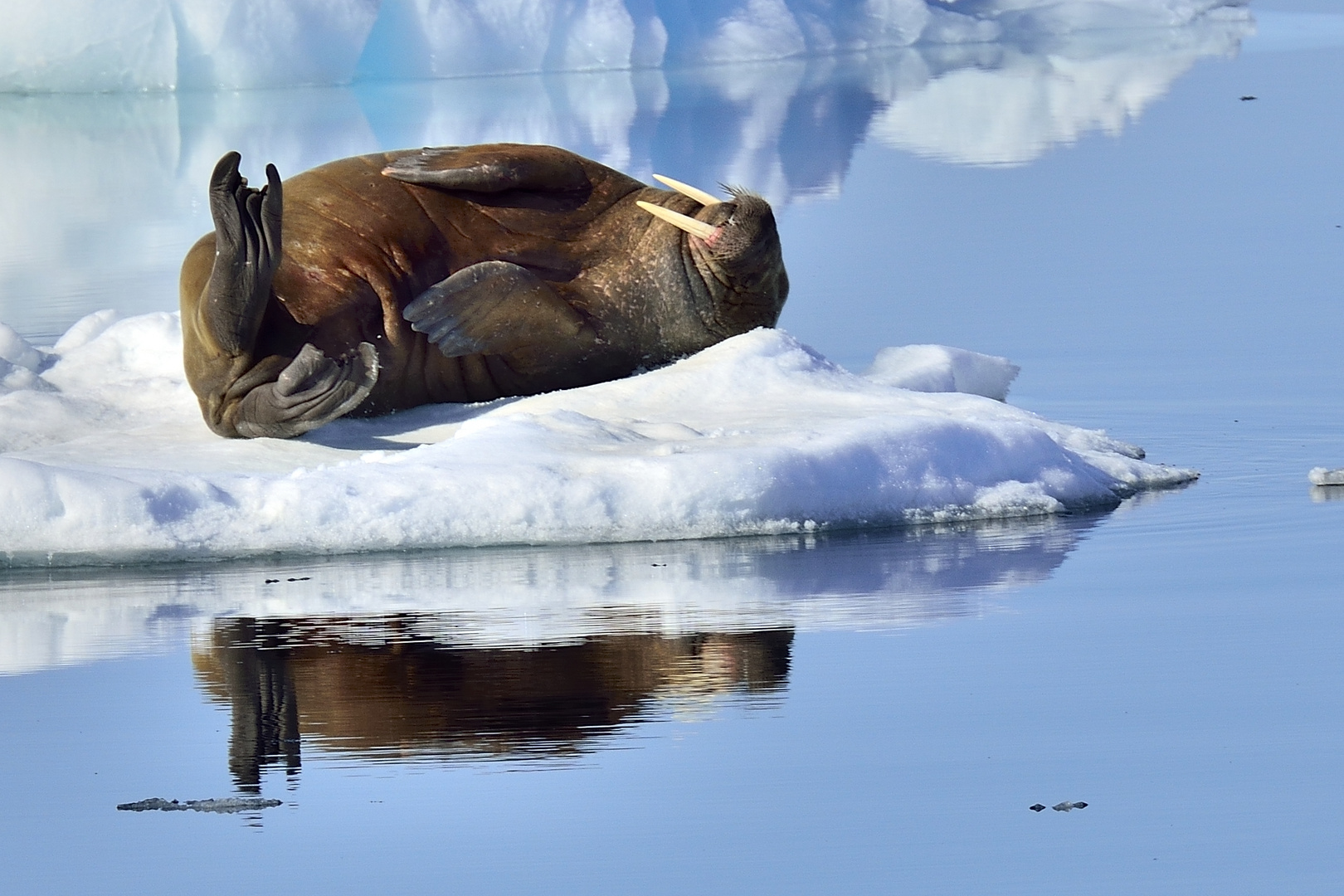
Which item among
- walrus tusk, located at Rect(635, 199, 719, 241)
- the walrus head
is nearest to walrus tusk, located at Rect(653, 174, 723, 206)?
the walrus head

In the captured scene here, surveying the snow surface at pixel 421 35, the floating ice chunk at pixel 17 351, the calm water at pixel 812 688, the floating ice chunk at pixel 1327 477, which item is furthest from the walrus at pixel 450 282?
the snow surface at pixel 421 35

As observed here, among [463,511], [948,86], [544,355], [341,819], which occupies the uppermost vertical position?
[948,86]

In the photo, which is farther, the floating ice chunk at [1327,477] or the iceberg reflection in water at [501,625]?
the floating ice chunk at [1327,477]

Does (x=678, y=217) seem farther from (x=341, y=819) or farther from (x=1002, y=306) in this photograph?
(x=341, y=819)

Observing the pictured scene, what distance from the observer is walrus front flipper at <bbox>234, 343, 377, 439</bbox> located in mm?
7055

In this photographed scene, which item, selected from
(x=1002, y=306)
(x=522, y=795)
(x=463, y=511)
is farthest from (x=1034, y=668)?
(x=1002, y=306)

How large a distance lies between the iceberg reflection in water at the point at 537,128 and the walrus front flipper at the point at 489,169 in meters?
3.11

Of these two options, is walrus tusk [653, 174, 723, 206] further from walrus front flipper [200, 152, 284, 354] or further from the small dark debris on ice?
the small dark debris on ice

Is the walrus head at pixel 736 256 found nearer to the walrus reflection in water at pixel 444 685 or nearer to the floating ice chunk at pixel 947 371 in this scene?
the floating ice chunk at pixel 947 371

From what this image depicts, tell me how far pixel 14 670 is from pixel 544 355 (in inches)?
126

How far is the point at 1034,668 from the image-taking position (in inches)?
177

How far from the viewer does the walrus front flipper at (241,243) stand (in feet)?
22.9

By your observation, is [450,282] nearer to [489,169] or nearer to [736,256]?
[489,169]

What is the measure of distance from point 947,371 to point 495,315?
69.2 inches
